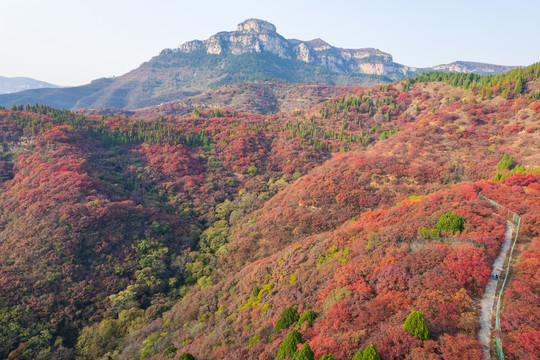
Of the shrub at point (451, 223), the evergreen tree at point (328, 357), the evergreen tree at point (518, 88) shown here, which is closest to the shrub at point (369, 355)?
→ the evergreen tree at point (328, 357)

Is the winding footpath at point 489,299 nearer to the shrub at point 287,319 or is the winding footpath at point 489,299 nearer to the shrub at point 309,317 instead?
the shrub at point 309,317

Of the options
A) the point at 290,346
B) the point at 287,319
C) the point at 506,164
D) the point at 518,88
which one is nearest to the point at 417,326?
the point at 290,346

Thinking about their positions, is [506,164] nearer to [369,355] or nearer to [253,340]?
[369,355]

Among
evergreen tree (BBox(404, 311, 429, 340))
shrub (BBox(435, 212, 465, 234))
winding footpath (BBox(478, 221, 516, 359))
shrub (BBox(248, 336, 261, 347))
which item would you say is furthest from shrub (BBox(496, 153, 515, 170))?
shrub (BBox(248, 336, 261, 347))

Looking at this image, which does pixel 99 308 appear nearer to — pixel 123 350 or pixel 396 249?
pixel 123 350

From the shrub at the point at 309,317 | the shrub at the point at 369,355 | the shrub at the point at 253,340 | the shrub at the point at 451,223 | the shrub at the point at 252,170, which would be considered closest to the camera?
the shrub at the point at 369,355

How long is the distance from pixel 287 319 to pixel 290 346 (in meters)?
4.22

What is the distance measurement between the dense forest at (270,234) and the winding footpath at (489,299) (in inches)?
18.5

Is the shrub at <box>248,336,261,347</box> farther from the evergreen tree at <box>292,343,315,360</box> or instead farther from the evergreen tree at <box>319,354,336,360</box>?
the evergreen tree at <box>319,354,336,360</box>

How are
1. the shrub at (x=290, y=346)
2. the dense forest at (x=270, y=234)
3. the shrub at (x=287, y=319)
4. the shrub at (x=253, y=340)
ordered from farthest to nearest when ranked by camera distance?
the shrub at (x=253, y=340), the shrub at (x=287, y=319), the dense forest at (x=270, y=234), the shrub at (x=290, y=346)

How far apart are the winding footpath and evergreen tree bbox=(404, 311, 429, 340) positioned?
2702 millimetres

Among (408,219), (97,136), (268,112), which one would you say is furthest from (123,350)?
(268,112)

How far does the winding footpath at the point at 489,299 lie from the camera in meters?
13.8

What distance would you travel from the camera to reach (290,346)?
651 inches
